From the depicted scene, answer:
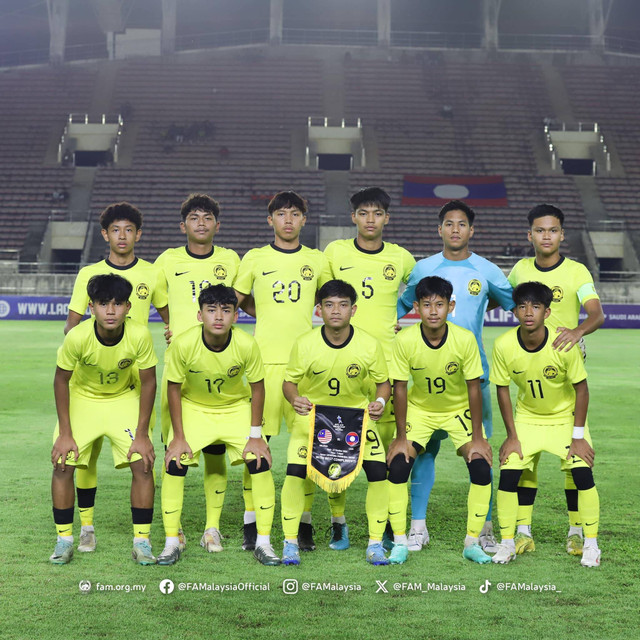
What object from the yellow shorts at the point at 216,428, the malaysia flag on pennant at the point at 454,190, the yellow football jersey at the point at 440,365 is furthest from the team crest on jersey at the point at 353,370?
the malaysia flag on pennant at the point at 454,190

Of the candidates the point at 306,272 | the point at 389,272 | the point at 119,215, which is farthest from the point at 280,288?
the point at 119,215

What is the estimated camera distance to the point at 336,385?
5.13 m

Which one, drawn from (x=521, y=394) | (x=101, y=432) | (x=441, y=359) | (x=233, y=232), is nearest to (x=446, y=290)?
(x=441, y=359)

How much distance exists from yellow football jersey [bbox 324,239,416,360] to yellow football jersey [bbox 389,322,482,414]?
1.39 feet

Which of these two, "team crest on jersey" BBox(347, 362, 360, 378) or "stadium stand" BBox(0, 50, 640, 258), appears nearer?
"team crest on jersey" BBox(347, 362, 360, 378)

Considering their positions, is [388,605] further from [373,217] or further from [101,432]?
[373,217]

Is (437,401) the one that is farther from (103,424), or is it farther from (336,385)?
(103,424)

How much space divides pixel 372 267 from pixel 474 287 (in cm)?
72

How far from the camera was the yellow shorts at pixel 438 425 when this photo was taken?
516 centimetres

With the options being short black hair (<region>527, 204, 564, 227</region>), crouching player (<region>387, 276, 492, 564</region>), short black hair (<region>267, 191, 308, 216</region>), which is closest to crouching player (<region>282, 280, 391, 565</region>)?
crouching player (<region>387, 276, 492, 564</region>)

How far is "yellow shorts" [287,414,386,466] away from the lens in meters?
5.03

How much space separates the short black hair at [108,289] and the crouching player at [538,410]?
233 centimetres

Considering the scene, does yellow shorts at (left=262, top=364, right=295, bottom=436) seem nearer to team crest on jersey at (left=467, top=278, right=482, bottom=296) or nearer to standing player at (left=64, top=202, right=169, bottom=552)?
standing player at (left=64, top=202, right=169, bottom=552)

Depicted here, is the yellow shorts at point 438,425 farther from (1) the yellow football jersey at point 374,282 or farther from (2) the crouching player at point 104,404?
(2) the crouching player at point 104,404
